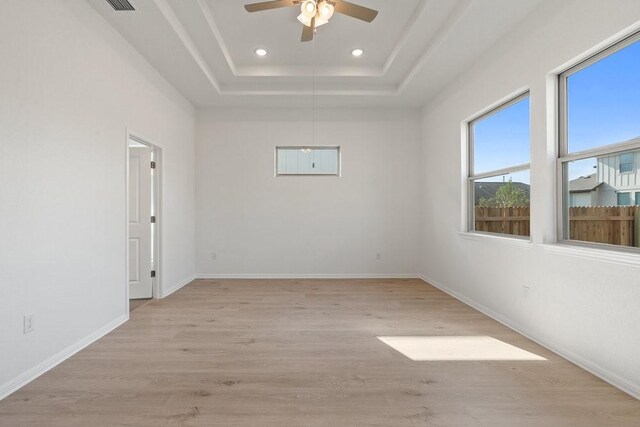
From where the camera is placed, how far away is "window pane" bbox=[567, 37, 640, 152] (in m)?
2.21

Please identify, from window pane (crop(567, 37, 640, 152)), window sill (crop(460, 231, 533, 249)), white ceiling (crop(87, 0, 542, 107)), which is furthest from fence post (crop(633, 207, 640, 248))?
white ceiling (crop(87, 0, 542, 107))

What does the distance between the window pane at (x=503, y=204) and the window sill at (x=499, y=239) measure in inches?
3.4

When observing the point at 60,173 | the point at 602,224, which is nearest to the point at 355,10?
the point at 602,224

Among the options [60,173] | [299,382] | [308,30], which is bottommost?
[299,382]

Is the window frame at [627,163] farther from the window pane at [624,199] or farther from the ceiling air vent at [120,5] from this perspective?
the ceiling air vent at [120,5]

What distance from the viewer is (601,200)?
7.93ft

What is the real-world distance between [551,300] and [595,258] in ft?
1.90

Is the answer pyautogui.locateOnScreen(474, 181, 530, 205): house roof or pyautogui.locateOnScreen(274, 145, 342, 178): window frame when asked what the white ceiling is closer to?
pyautogui.locateOnScreen(274, 145, 342, 178): window frame

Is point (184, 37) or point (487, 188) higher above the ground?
point (184, 37)

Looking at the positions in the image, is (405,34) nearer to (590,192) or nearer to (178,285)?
(590,192)

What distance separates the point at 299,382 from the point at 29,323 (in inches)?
72.9

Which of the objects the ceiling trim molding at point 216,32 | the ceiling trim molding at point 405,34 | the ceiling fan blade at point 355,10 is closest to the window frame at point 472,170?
the ceiling trim molding at point 405,34

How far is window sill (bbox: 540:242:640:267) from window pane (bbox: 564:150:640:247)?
0.13 m

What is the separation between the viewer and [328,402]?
1.97 m
